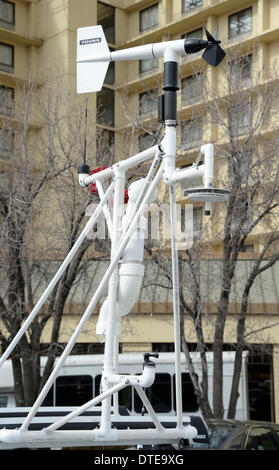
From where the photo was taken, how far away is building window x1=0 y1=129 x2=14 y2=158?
16.8 metres

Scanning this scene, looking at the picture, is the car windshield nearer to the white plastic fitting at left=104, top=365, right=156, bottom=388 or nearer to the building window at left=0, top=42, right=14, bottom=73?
the white plastic fitting at left=104, top=365, right=156, bottom=388

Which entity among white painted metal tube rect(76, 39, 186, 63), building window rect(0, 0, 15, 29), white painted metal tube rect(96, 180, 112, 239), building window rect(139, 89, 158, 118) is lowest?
white painted metal tube rect(96, 180, 112, 239)

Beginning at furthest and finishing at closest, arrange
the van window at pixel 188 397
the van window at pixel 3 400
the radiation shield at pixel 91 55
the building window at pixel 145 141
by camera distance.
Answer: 1. the van window at pixel 188 397
2. the van window at pixel 3 400
3. the building window at pixel 145 141
4. the radiation shield at pixel 91 55

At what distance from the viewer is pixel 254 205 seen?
607 inches

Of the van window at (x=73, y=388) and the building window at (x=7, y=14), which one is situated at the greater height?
the building window at (x=7, y=14)

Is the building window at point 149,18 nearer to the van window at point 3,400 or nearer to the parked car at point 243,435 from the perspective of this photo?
the van window at point 3,400

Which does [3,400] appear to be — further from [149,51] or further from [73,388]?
[149,51]

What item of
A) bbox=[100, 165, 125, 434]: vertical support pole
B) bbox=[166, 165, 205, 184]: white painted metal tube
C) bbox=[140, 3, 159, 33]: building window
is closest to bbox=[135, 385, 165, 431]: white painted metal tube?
bbox=[100, 165, 125, 434]: vertical support pole

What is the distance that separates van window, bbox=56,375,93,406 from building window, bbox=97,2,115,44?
2552 centimetres

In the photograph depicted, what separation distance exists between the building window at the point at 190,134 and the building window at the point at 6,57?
2590 cm

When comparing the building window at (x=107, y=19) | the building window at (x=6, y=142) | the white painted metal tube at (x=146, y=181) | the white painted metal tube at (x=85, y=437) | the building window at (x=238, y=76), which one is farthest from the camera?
the building window at (x=107, y=19)

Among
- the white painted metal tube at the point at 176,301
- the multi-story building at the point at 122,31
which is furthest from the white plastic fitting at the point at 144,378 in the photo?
the multi-story building at the point at 122,31

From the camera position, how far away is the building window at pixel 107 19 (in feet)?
138

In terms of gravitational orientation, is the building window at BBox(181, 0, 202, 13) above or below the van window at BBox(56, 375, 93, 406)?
above
